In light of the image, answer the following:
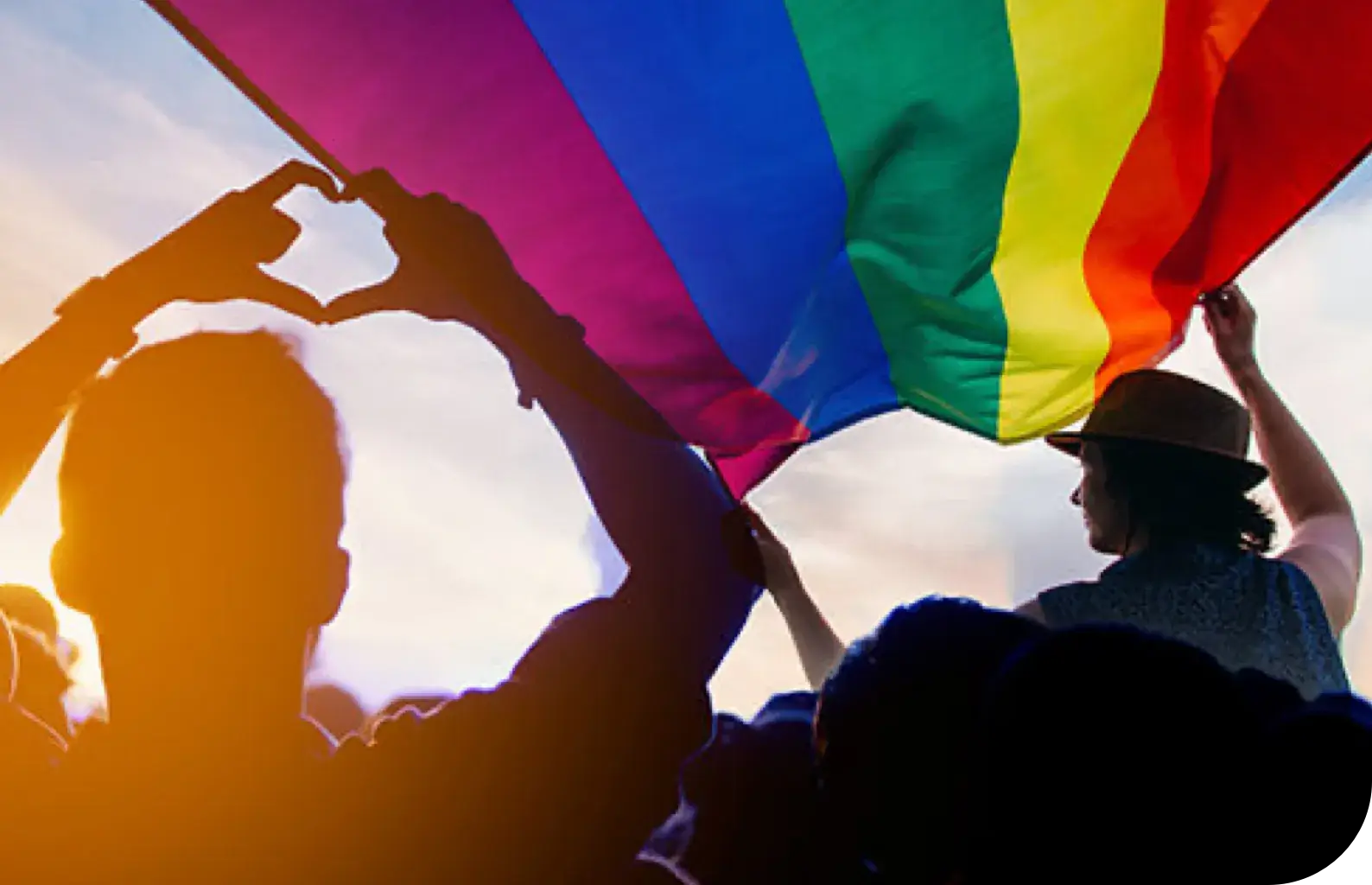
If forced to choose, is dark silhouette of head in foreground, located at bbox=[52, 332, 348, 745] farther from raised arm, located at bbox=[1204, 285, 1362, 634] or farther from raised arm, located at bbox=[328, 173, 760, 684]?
raised arm, located at bbox=[1204, 285, 1362, 634]

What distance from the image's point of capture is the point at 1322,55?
206 centimetres

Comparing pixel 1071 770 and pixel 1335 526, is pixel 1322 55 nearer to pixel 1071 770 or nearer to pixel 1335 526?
pixel 1335 526

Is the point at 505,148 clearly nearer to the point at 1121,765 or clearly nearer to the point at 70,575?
the point at 70,575

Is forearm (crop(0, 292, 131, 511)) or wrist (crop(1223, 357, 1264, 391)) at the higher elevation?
wrist (crop(1223, 357, 1264, 391))

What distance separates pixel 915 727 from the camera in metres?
0.69

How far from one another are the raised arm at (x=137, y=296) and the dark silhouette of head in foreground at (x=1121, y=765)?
28.6 inches

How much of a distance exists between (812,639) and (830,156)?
3.65 ft

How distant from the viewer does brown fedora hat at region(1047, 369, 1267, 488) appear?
1944 mm

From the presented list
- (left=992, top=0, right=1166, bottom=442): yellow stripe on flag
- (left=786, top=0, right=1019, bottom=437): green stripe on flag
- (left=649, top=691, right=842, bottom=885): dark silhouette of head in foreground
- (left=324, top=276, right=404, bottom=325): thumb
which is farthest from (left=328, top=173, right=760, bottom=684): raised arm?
(left=992, top=0, right=1166, bottom=442): yellow stripe on flag

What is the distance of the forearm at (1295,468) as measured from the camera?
188cm

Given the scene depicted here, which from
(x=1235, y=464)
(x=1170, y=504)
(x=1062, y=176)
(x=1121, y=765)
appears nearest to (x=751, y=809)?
(x=1121, y=765)

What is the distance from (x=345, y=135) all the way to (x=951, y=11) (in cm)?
130

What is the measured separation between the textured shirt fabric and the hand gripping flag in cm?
96

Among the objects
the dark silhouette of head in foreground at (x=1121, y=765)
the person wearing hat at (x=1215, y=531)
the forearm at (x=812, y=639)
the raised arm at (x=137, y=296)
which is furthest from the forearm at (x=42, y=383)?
the forearm at (x=812, y=639)
